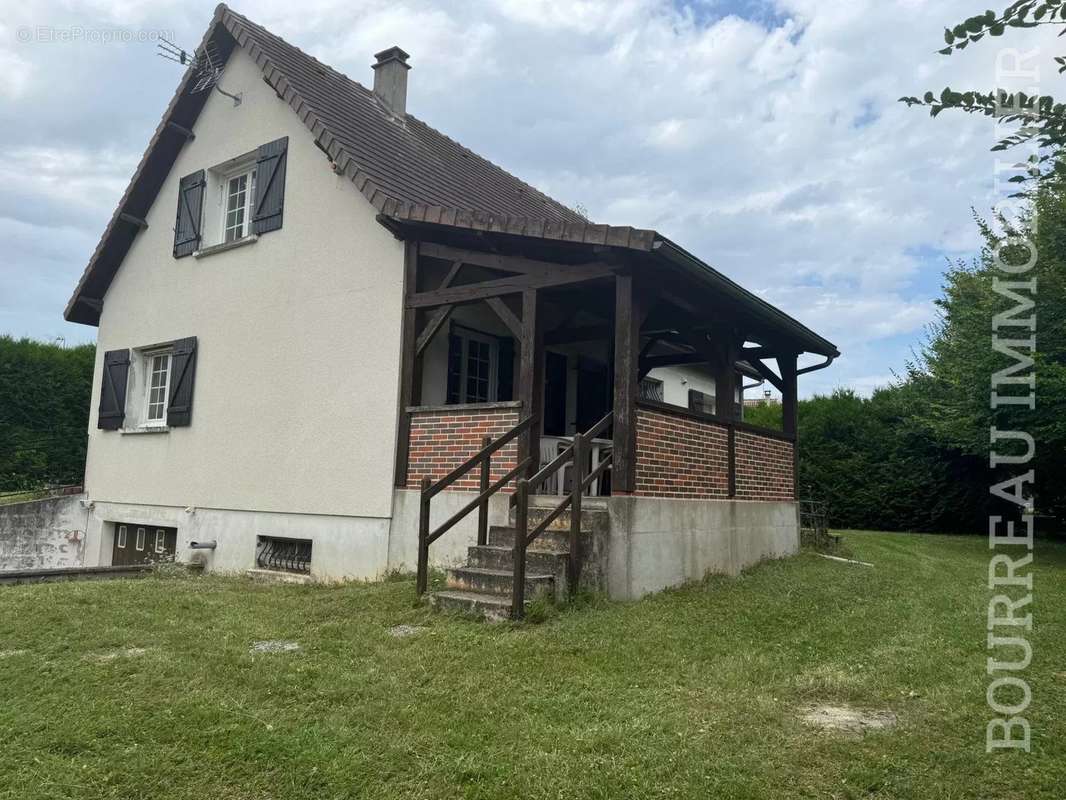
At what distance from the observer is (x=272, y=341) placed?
957 cm

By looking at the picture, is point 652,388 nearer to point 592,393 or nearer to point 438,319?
point 592,393

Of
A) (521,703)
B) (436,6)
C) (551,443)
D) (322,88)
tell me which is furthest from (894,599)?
(322,88)

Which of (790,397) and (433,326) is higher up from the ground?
(433,326)

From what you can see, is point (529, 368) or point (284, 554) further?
point (284, 554)

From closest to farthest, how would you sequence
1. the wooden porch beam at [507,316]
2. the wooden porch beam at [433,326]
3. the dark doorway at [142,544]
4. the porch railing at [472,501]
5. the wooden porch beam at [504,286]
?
the porch railing at [472,501] < the wooden porch beam at [504,286] < the wooden porch beam at [507,316] < the wooden porch beam at [433,326] < the dark doorway at [142,544]

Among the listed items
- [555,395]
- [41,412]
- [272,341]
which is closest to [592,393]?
[555,395]

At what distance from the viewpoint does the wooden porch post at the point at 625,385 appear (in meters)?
6.72

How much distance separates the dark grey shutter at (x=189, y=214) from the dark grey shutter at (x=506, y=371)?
4.77 meters

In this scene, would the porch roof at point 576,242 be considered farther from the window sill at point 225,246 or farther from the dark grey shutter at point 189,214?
the dark grey shutter at point 189,214

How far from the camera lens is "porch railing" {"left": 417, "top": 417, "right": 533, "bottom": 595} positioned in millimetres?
6406

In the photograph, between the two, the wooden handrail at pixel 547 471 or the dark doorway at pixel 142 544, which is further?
the dark doorway at pixel 142 544

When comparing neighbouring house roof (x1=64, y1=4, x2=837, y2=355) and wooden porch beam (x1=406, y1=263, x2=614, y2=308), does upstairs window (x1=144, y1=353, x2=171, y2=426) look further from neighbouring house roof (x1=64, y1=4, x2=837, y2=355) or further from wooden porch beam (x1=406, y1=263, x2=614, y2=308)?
wooden porch beam (x1=406, y1=263, x2=614, y2=308)

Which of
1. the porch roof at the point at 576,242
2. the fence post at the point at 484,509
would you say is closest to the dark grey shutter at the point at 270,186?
the porch roof at the point at 576,242

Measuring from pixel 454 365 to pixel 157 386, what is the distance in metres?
5.47
